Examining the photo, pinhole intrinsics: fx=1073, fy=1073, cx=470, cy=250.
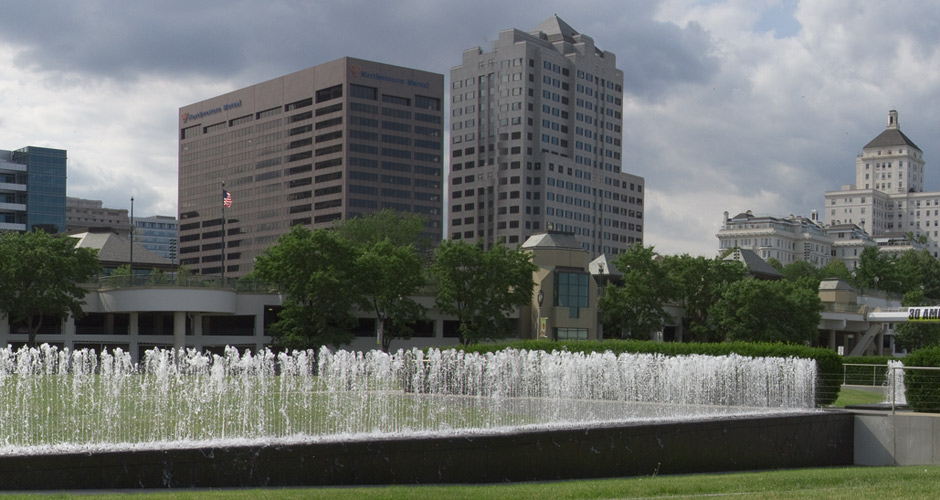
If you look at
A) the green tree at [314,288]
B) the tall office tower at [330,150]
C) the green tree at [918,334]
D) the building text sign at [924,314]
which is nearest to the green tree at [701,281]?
the building text sign at [924,314]

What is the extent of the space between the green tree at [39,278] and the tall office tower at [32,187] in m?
91.7

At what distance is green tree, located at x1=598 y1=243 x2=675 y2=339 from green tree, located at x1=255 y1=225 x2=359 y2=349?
22802 mm

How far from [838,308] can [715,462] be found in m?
88.5

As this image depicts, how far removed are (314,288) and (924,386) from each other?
4598cm

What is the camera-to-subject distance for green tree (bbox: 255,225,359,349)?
66.2 meters

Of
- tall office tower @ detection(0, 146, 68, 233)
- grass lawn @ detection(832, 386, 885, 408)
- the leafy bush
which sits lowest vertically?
grass lawn @ detection(832, 386, 885, 408)

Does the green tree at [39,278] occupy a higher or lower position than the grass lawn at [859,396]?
higher

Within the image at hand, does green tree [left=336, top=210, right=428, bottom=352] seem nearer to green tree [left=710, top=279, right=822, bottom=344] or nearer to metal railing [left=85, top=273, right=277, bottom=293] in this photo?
metal railing [left=85, top=273, right=277, bottom=293]

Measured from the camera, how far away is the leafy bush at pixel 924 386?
24.8m

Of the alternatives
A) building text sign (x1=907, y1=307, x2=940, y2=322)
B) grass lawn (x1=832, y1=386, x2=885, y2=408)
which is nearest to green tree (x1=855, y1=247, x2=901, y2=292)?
building text sign (x1=907, y1=307, x2=940, y2=322)

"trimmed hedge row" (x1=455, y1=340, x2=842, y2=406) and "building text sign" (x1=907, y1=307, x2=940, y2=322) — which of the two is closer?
"trimmed hedge row" (x1=455, y1=340, x2=842, y2=406)

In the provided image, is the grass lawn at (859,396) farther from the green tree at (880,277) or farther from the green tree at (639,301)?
the green tree at (880,277)

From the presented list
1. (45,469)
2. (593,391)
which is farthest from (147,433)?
(593,391)

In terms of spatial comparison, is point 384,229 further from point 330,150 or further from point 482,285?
point 482,285
